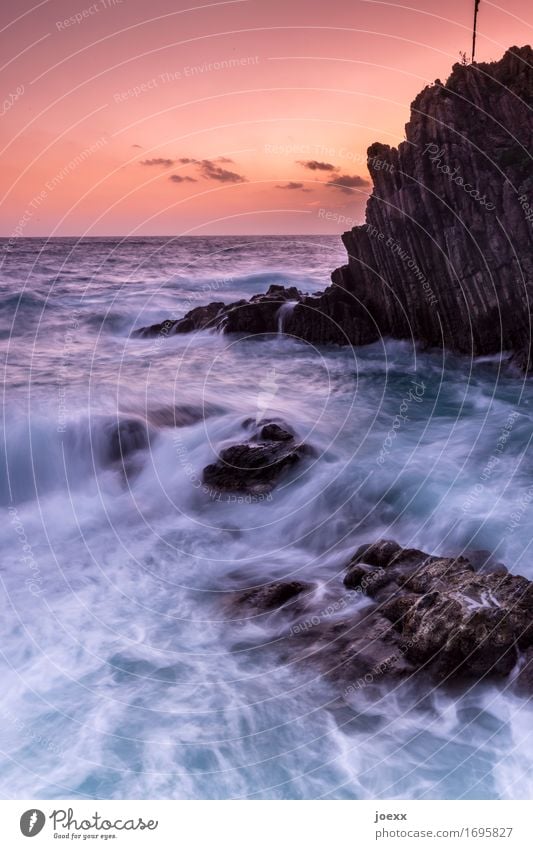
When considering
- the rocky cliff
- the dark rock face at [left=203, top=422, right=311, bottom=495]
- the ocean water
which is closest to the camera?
the ocean water

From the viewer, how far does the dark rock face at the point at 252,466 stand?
1391 centimetres

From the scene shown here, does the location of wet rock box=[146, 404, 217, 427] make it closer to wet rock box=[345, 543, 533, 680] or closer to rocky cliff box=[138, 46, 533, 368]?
rocky cliff box=[138, 46, 533, 368]

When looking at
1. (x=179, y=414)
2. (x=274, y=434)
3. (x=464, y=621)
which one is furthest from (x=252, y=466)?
(x=464, y=621)

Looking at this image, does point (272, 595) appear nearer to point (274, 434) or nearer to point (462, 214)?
point (274, 434)

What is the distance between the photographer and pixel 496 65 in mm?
20891

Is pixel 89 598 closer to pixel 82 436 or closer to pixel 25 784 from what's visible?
pixel 25 784

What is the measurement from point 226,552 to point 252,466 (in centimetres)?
273

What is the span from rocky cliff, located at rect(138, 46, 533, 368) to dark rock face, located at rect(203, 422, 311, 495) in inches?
345

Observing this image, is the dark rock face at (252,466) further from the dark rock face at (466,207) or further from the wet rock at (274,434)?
the dark rock face at (466,207)

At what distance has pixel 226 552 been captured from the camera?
1198 centimetres

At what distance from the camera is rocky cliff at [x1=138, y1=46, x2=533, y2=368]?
19.7 metres

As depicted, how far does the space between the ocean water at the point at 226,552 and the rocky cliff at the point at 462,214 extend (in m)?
1.24
